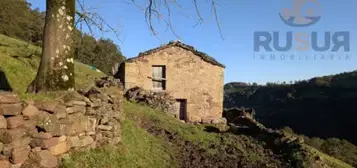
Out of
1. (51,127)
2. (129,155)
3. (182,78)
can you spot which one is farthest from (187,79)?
(51,127)

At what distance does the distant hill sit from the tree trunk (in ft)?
193

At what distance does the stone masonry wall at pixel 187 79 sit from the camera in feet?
Answer: 82.2

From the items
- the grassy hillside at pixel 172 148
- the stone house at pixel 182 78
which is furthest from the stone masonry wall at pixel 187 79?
the grassy hillside at pixel 172 148

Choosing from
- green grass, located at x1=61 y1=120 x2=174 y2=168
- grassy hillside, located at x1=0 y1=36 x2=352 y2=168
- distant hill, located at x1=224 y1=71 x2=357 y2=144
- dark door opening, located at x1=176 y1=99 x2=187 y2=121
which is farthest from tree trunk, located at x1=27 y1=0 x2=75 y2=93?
distant hill, located at x1=224 y1=71 x2=357 y2=144

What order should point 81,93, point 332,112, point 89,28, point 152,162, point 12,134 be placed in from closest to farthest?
1. point 12,134
2. point 81,93
3. point 152,162
4. point 89,28
5. point 332,112

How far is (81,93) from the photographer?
25.6ft

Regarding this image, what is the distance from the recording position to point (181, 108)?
25500mm

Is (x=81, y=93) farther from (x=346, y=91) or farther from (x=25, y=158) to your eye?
(x=346, y=91)

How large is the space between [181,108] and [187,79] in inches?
81.1

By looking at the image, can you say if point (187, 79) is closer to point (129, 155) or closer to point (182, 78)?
point (182, 78)

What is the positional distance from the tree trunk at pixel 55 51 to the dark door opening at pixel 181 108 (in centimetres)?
1759

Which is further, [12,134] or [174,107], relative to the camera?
[174,107]

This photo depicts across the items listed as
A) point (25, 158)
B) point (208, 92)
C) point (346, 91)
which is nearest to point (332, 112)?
point (346, 91)

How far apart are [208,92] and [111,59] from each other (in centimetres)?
3330
